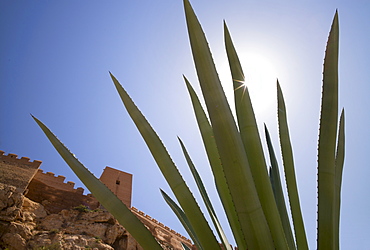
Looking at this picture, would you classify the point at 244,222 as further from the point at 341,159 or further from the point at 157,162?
the point at 341,159

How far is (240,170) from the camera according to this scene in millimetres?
873

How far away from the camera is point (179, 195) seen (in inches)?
47.0

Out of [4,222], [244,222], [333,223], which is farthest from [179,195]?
[4,222]

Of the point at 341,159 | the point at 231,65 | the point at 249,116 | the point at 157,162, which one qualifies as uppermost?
the point at 231,65

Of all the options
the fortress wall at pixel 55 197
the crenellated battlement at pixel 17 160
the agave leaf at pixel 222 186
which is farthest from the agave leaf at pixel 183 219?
the crenellated battlement at pixel 17 160

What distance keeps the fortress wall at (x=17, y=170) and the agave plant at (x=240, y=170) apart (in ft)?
41.6

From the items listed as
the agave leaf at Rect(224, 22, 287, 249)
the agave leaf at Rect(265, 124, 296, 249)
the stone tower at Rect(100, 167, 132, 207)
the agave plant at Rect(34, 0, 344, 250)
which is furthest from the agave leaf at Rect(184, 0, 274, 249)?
the stone tower at Rect(100, 167, 132, 207)

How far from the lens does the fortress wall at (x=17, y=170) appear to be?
1218 cm

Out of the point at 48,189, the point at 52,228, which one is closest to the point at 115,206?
the point at 52,228

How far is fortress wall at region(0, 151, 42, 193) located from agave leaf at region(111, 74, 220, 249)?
12.6 m

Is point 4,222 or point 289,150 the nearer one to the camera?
point 289,150

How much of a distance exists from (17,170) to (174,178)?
13888mm

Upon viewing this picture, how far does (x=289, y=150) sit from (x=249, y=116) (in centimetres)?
59

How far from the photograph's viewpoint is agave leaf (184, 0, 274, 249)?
0.87 metres
